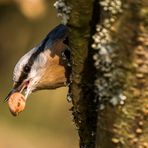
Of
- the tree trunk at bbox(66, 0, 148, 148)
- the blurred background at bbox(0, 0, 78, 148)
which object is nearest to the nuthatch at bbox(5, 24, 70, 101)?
the tree trunk at bbox(66, 0, 148, 148)

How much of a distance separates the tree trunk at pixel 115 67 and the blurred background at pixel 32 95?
477cm

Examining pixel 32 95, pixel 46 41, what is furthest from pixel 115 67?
pixel 32 95

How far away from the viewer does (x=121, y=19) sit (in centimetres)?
166

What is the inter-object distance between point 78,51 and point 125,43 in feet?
0.83

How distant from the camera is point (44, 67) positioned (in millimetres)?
2750

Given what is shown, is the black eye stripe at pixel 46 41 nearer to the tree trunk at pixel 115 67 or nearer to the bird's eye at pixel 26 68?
the bird's eye at pixel 26 68

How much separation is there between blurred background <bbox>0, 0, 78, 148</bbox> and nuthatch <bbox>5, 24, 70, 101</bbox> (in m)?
3.82

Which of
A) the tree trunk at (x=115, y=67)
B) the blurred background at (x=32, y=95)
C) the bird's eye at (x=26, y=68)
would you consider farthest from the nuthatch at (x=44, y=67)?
the blurred background at (x=32, y=95)

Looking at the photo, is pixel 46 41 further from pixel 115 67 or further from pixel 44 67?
pixel 115 67

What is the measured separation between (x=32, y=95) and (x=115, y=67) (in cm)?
515

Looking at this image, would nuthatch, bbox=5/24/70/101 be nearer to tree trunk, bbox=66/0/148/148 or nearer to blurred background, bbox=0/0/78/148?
tree trunk, bbox=66/0/148/148

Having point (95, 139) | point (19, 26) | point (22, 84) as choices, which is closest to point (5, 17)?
point (19, 26)

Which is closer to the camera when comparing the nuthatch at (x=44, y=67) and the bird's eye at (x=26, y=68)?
the nuthatch at (x=44, y=67)

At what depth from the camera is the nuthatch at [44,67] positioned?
2.59m
